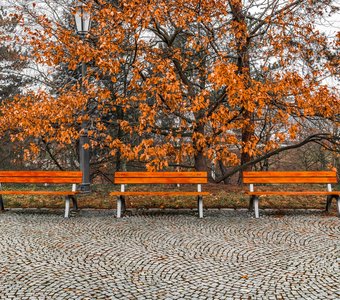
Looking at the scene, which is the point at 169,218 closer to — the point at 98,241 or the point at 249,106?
the point at 98,241

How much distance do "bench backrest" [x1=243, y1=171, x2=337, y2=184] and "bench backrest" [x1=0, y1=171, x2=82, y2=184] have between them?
3762 mm

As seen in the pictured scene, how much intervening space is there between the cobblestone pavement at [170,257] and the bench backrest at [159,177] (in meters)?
0.81

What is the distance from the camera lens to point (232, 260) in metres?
4.72

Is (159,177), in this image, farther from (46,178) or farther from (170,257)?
(170,257)

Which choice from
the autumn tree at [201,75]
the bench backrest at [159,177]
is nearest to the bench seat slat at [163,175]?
the bench backrest at [159,177]

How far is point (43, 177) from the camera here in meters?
8.11

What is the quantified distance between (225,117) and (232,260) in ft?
12.4

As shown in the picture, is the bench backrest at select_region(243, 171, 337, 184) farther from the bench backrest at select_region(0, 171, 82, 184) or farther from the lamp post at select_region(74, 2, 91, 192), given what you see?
the lamp post at select_region(74, 2, 91, 192)

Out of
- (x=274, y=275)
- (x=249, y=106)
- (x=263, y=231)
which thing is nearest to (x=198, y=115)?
(x=249, y=106)

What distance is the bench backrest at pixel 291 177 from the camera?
7.93m

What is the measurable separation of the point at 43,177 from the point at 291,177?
5545mm

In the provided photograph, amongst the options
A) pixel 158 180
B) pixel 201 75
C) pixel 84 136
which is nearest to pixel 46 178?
pixel 84 136

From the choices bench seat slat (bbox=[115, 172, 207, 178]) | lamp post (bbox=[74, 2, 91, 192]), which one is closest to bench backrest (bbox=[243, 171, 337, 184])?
bench seat slat (bbox=[115, 172, 207, 178])

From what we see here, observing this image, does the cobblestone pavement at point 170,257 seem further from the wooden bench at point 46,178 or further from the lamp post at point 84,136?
the lamp post at point 84,136
